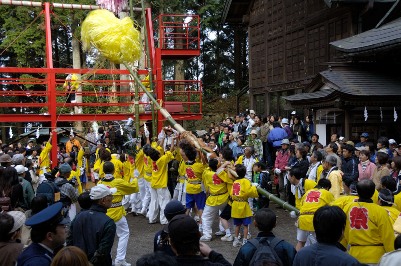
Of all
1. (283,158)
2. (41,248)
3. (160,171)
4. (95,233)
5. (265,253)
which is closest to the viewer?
(41,248)

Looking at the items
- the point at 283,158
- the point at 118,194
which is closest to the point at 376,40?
the point at 283,158

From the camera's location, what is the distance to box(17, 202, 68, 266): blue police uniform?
11.1 ft

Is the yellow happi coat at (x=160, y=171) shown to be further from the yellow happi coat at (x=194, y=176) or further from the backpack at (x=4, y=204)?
the backpack at (x=4, y=204)

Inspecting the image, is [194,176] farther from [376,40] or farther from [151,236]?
[376,40]

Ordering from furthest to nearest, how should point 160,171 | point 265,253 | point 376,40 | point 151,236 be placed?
point 376,40 < point 160,171 < point 151,236 < point 265,253

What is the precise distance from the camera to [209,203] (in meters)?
8.70

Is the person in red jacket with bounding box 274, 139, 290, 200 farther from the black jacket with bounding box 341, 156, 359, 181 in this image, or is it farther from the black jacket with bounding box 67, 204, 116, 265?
the black jacket with bounding box 67, 204, 116, 265

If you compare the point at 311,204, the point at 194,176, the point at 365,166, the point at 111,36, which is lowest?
the point at 194,176

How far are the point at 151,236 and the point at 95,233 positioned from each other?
15.2 feet

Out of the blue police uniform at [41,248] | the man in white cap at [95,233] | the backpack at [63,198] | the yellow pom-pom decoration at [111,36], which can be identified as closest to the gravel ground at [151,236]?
the backpack at [63,198]

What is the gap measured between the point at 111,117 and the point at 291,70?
802 cm

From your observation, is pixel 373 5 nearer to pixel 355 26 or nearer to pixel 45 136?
pixel 355 26

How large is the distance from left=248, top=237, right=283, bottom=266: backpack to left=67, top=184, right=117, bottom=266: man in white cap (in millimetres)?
1759

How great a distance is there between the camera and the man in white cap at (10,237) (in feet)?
11.9
